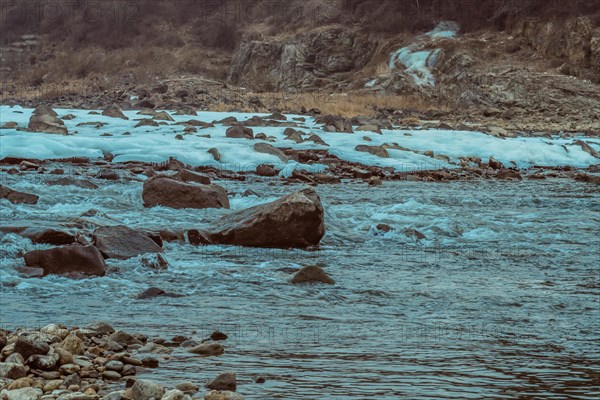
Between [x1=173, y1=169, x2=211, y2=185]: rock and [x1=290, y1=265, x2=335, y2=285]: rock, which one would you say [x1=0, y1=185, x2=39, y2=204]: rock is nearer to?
[x1=173, y1=169, x2=211, y2=185]: rock

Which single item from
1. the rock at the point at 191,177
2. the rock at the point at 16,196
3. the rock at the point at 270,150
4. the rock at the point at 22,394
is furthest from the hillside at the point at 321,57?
the rock at the point at 22,394

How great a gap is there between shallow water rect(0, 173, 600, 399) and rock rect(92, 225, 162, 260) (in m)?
0.18

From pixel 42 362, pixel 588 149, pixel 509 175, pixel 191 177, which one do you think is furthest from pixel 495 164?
pixel 42 362

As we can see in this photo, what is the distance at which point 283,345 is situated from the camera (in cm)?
377

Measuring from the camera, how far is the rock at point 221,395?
2.80m

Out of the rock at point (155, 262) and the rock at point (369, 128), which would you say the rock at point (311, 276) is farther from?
the rock at point (369, 128)

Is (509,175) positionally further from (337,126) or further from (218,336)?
(218,336)

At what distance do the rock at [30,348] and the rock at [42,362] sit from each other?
0.04 m

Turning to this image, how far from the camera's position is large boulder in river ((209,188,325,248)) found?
6.68 m

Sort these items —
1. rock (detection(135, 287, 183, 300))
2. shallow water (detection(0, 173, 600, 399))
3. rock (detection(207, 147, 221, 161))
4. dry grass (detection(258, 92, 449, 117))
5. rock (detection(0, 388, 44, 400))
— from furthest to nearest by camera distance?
1. dry grass (detection(258, 92, 449, 117))
2. rock (detection(207, 147, 221, 161))
3. rock (detection(135, 287, 183, 300))
4. shallow water (detection(0, 173, 600, 399))
5. rock (detection(0, 388, 44, 400))

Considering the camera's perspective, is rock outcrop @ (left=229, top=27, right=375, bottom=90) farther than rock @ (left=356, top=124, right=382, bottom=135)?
Yes

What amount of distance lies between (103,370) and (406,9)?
105ft

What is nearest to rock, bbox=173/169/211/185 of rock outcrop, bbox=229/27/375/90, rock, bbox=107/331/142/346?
rock, bbox=107/331/142/346

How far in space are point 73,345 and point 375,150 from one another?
11.1m
